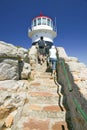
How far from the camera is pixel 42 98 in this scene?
623 cm

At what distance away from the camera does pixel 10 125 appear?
4738 mm

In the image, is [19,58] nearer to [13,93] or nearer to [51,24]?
[13,93]

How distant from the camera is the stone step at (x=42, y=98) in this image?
6059 mm

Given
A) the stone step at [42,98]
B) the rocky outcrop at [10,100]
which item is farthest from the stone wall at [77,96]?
the rocky outcrop at [10,100]

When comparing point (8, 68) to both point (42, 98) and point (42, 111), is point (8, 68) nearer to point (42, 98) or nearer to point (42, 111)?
point (42, 98)

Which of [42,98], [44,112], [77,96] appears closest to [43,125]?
[44,112]

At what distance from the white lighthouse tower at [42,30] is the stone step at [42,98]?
16817mm

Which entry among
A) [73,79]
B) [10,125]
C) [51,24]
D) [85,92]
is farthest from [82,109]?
[51,24]

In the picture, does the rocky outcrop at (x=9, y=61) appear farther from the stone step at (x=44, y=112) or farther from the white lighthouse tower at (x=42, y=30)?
the white lighthouse tower at (x=42, y=30)

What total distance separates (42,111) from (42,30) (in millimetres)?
18628

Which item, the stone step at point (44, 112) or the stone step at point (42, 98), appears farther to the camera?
the stone step at point (42, 98)

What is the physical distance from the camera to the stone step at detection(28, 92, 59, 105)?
19.9 ft

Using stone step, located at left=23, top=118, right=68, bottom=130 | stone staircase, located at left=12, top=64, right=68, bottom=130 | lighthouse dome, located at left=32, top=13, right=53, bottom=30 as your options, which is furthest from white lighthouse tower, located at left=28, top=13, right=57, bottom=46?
stone step, located at left=23, top=118, right=68, bottom=130

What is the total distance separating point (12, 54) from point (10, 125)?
2.64 m
